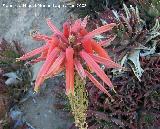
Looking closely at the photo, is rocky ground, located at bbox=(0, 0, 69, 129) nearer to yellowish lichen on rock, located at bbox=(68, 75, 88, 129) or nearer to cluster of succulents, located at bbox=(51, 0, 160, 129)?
cluster of succulents, located at bbox=(51, 0, 160, 129)

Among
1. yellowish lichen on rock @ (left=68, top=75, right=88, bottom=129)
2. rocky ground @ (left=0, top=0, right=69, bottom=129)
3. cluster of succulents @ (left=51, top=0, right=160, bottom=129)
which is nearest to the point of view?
yellowish lichen on rock @ (left=68, top=75, right=88, bottom=129)

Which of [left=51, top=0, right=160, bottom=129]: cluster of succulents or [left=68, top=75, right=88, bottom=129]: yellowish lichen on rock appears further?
[left=51, top=0, right=160, bottom=129]: cluster of succulents

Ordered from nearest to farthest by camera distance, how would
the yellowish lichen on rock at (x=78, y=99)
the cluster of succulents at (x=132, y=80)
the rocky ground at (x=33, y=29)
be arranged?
the yellowish lichen on rock at (x=78, y=99), the cluster of succulents at (x=132, y=80), the rocky ground at (x=33, y=29)

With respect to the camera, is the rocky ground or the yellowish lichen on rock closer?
the yellowish lichen on rock

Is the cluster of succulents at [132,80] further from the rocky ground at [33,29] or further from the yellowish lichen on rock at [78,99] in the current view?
the yellowish lichen on rock at [78,99]

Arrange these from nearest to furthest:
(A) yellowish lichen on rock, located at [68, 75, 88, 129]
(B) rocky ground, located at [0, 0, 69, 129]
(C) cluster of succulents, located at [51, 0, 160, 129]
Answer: (A) yellowish lichen on rock, located at [68, 75, 88, 129] → (C) cluster of succulents, located at [51, 0, 160, 129] → (B) rocky ground, located at [0, 0, 69, 129]

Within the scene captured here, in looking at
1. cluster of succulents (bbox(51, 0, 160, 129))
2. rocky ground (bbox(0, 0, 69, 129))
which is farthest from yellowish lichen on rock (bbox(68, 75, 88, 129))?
rocky ground (bbox(0, 0, 69, 129))

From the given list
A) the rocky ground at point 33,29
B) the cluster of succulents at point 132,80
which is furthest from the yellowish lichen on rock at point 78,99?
the rocky ground at point 33,29

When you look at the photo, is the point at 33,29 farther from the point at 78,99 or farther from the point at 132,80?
the point at 78,99

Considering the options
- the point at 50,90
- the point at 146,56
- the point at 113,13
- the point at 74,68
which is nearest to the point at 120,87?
the point at 146,56

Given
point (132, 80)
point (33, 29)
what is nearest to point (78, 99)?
point (132, 80)

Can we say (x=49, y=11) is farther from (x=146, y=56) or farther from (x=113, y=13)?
(x=146, y=56)
